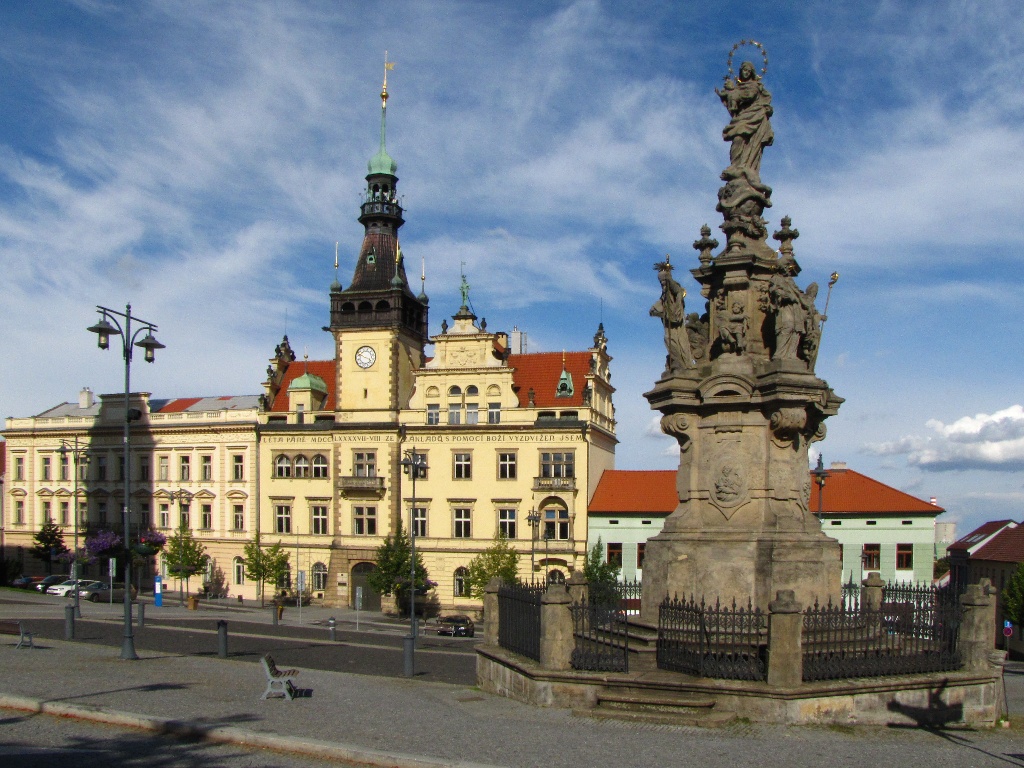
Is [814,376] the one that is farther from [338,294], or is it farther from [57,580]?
[57,580]

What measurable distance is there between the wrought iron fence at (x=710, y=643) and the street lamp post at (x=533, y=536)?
31425 mm

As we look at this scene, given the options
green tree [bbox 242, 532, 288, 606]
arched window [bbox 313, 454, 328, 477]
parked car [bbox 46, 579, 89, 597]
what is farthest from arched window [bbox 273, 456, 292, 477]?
parked car [bbox 46, 579, 89, 597]

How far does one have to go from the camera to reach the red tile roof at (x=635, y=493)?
47719 millimetres

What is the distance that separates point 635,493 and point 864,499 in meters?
11.3

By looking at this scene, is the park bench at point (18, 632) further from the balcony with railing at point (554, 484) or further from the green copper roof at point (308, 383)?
the green copper roof at point (308, 383)

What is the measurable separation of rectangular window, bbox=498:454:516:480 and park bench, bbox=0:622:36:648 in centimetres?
2399

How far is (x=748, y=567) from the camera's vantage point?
45.0 feet

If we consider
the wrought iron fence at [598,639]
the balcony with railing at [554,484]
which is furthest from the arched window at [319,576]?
the wrought iron fence at [598,639]

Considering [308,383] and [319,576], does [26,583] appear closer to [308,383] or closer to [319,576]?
[319,576]

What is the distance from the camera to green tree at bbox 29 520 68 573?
55.7 metres

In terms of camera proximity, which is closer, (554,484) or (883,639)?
→ (883,639)

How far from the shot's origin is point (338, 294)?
52.6 meters

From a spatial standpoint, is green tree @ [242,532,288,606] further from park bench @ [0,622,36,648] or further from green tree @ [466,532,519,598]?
park bench @ [0,622,36,648]

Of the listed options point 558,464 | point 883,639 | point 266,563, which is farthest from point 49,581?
point 883,639
